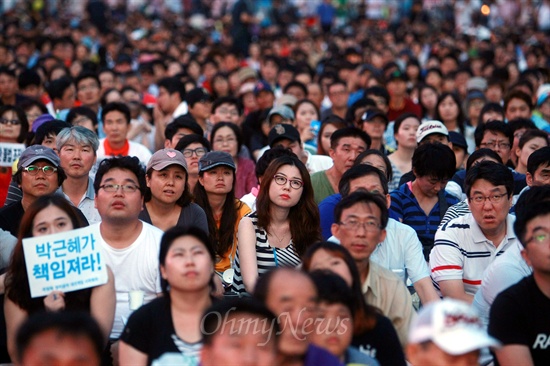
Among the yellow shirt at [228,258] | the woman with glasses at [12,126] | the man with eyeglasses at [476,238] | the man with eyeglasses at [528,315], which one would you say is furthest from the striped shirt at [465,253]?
the woman with glasses at [12,126]

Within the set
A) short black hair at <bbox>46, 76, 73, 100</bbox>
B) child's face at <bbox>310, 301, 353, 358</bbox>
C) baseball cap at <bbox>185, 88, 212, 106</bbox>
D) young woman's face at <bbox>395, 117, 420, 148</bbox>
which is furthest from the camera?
baseball cap at <bbox>185, 88, 212, 106</bbox>

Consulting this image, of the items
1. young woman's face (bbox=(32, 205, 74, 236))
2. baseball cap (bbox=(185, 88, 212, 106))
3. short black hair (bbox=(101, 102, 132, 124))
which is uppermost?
baseball cap (bbox=(185, 88, 212, 106))

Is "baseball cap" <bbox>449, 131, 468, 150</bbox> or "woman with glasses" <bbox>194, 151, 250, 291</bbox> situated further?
"baseball cap" <bbox>449, 131, 468, 150</bbox>

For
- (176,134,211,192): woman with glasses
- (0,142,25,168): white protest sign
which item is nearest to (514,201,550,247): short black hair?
(176,134,211,192): woman with glasses

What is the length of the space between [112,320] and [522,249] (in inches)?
96.1

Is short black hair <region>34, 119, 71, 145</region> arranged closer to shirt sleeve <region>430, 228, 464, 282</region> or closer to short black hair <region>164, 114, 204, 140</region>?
short black hair <region>164, 114, 204, 140</region>

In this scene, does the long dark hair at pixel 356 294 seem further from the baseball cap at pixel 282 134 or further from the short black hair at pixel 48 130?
the baseball cap at pixel 282 134

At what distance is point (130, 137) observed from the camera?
1227cm

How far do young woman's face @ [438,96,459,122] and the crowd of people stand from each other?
0.09 ft

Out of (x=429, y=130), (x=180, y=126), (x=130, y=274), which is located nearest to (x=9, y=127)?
(x=180, y=126)

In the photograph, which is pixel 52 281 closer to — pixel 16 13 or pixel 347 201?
pixel 347 201

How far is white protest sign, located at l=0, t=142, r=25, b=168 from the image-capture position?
8891 mm

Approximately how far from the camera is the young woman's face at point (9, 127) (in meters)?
9.64

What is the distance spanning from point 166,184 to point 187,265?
2302mm
